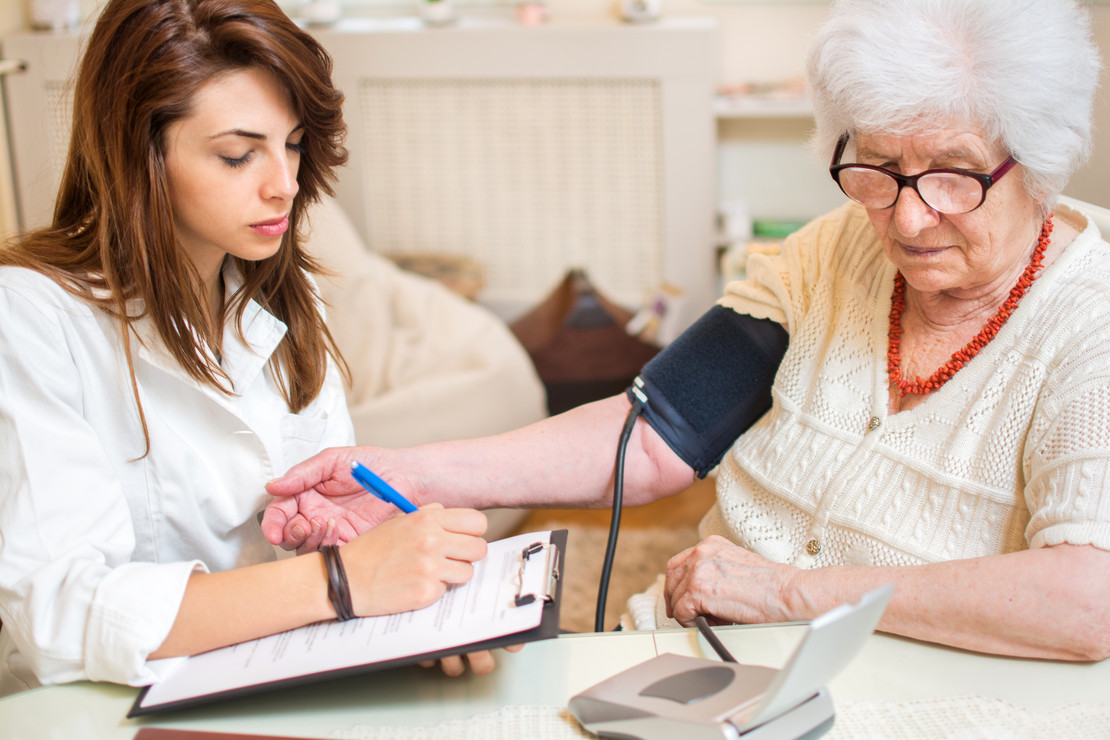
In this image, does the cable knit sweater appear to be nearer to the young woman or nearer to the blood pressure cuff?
the blood pressure cuff

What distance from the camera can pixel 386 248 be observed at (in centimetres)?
325

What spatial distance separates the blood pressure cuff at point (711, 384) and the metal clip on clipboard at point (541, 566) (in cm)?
37

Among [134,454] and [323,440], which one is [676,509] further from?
[134,454]

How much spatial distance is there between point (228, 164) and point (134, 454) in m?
0.33

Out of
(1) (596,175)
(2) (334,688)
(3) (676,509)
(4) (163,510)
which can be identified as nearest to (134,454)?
(4) (163,510)

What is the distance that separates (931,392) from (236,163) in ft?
2.59

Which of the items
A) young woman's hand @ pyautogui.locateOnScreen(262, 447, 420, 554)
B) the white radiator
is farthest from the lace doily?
the white radiator

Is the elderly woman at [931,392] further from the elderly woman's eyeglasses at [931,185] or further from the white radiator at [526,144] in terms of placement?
the white radiator at [526,144]

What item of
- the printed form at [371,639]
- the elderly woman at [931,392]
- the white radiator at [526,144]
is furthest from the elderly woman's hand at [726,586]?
the white radiator at [526,144]

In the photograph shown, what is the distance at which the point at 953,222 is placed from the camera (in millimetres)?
959

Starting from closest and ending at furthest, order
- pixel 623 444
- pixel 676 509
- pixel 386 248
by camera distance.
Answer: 1. pixel 623 444
2. pixel 676 509
3. pixel 386 248

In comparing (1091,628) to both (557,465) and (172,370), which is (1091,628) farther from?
(172,370)

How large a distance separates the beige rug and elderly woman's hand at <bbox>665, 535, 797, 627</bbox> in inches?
41.2

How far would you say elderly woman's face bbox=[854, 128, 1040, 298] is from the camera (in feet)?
3.05
